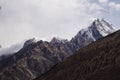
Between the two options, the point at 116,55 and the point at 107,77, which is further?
the point at 116,55

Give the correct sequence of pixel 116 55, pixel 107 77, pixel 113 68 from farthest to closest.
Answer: pixel 116 55 → pixel 113 68 → pixel 107 77

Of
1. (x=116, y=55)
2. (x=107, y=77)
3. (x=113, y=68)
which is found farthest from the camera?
(x=116, y=55)

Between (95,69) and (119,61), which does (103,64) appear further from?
(119,61)

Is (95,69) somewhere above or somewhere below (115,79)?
above

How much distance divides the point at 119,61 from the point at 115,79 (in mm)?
33082

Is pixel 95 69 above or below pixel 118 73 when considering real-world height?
above

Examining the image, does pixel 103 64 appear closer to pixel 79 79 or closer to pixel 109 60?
pixel 109 60

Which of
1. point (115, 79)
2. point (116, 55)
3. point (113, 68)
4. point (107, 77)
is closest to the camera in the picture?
point (115, 79)

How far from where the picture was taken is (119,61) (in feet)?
577

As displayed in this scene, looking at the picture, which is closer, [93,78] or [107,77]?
[107,77]

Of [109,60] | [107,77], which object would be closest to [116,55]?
[109,60]

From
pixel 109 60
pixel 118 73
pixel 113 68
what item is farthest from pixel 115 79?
pixel 109 60

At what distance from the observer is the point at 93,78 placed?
172 metres

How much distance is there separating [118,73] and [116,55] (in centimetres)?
4663
